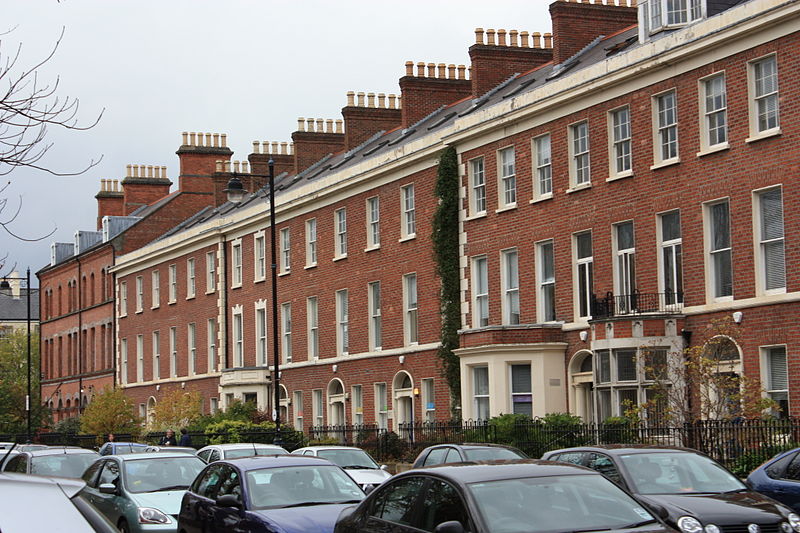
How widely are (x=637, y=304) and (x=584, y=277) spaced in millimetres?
2813

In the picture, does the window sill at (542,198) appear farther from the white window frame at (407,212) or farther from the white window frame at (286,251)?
the white window frame at (286,251)

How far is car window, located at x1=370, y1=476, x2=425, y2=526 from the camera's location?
10.8 metres

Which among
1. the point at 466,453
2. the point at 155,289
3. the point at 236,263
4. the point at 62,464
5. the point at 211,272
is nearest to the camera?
the point at 466,453

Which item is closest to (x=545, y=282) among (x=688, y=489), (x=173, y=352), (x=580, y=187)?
(x=580, y=187)

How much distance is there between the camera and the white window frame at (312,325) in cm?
4928

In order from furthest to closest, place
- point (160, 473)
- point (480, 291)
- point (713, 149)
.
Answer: point (480, 291)
point (713, 149)
point (160, 473)

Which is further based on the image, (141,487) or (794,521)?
(141,487)

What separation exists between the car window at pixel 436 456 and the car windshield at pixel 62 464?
20.0 ft

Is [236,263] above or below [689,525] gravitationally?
above

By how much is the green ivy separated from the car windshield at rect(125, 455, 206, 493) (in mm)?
19383

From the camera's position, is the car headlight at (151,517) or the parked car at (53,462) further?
the parked car at (53,462)

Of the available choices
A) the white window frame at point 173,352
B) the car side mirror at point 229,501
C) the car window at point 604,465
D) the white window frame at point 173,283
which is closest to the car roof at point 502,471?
the car side mirror at point 229,501

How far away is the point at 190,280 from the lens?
61375 millimetres

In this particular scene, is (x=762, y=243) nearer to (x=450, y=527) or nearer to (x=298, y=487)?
(x=298, y=487)
